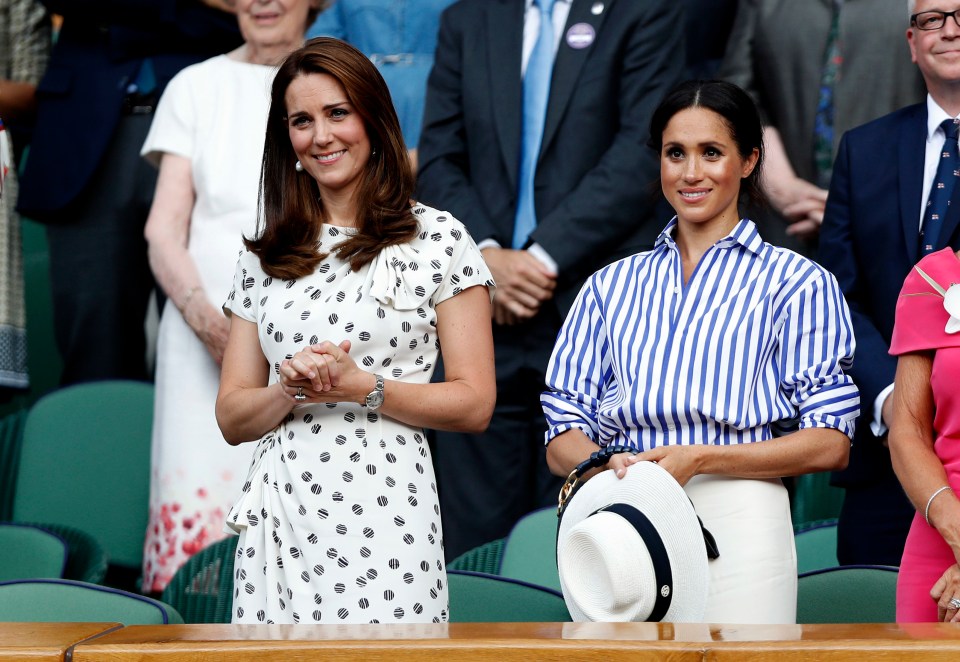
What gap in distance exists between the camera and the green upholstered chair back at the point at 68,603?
2926 mm

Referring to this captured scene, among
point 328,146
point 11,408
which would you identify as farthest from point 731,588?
point 11,408

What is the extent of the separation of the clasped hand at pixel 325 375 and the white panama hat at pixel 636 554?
0.45m

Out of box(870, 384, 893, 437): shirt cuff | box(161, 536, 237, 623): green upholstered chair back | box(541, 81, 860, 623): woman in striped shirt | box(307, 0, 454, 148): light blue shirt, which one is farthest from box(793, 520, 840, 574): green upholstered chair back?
box(307, 0, 454, 148): light blue shirt

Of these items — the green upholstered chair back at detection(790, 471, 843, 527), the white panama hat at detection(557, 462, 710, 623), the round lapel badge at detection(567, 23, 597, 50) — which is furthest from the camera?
the green upholstered chair back at detection(790, 471, 843, 527)

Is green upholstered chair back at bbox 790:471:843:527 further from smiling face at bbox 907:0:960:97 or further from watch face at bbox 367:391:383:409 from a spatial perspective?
watch face at bbox 367:391:383:409

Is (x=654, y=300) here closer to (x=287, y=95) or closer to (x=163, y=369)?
(x=287, y=95)

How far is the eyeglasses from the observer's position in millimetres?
3618

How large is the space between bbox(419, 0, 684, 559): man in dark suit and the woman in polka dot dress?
1.42 meters

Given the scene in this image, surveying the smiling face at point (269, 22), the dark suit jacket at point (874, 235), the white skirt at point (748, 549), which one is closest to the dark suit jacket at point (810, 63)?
the dark suit jacket at point (874, 235)

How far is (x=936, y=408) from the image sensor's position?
2.82 meters

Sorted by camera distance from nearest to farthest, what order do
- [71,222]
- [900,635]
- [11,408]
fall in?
1. [900,635]
2. [71,222]
3. [11,408]

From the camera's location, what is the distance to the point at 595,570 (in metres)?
2.48

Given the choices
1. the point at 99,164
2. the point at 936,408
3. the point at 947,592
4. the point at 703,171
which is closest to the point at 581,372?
the point at 703,171

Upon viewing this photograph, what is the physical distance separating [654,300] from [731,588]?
1.94ft
